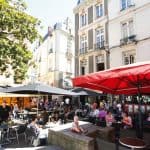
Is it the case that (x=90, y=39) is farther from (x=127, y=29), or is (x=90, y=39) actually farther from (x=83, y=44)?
(x=127, y=29)

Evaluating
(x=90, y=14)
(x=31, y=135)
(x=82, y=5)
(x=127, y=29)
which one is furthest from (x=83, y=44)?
(x=31, y=135)

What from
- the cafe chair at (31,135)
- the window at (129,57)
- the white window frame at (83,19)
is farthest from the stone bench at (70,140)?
the white window frame at (83,19)

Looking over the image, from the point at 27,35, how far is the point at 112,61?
33.2 ft

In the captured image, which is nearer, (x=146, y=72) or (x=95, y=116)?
(x=146, y=72)

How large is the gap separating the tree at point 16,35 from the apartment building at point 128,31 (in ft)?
29.9

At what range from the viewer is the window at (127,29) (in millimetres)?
25136

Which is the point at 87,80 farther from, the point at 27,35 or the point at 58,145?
the point at 27,35

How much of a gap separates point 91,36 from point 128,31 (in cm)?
554

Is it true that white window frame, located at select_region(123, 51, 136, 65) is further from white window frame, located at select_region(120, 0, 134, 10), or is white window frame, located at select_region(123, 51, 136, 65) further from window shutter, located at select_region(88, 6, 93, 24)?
window shutter, located at select_region(88, 6, 93, 24)

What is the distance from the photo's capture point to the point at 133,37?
24.1m

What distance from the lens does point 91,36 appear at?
98.2ft

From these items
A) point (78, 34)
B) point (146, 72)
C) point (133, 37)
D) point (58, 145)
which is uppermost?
point (78, 34)

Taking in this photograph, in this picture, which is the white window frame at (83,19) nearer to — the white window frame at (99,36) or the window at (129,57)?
the white window frame at (99,36)

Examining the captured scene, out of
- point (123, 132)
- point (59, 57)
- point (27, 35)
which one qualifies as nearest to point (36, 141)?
point (123, 132)
